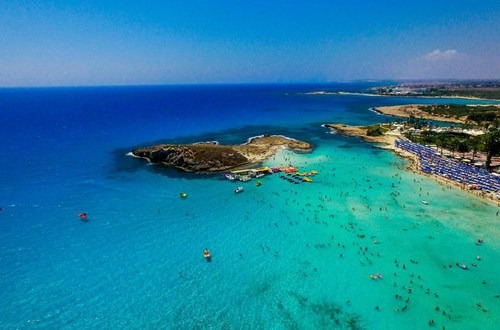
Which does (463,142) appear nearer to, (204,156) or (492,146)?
(492,146)

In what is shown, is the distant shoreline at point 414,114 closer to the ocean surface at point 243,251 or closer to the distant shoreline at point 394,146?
the distant shoreline at point 394,146

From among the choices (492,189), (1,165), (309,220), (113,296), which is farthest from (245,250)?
(1,165)

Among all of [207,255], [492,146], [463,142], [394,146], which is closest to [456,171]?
[492,146]

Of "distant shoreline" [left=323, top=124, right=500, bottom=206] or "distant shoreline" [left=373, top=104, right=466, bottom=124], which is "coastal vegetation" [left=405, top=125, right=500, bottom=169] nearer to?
"distant shoreline" [left=323, top=124, right=500, bottom=206]

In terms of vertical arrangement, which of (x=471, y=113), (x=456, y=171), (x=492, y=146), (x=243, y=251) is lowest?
(x=243, y=251)

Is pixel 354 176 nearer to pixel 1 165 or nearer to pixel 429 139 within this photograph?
pixel 429 139

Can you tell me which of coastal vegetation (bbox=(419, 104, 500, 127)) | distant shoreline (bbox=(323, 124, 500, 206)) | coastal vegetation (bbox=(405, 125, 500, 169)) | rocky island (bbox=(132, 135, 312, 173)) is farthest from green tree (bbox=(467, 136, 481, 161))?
coastal vegetation (bbox=(419, 104, 500, 127))
